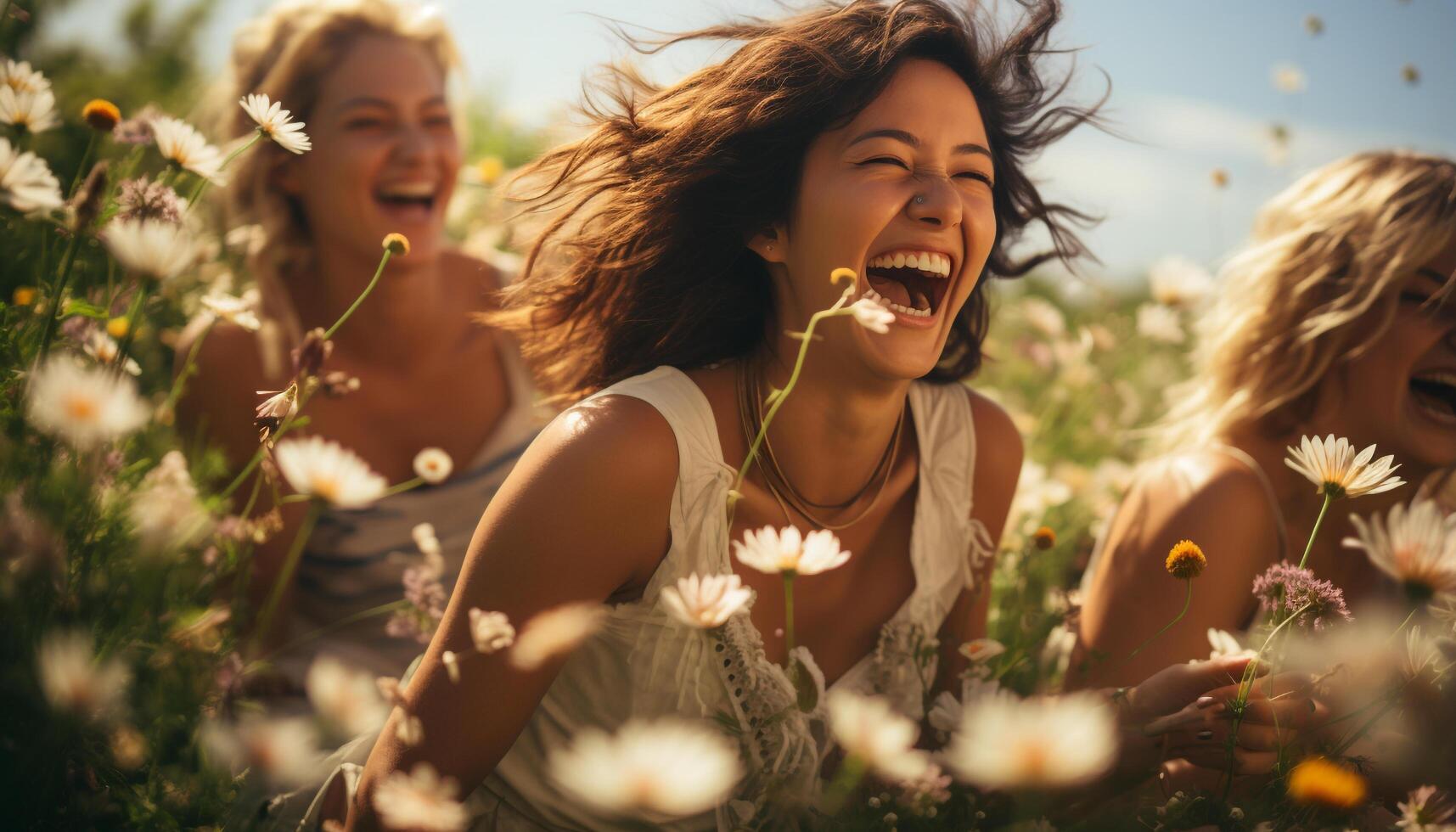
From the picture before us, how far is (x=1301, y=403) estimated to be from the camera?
7.48 ft

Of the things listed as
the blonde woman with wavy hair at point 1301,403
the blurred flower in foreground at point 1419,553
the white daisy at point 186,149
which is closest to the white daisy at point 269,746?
the white daisy at point 186,149

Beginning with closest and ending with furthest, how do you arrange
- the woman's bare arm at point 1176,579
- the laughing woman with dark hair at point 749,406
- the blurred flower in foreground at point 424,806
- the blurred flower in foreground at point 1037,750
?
1. the blurred flower in foreground at point 1037,750
2. the blurred flower in foreground at point 424,806
3. the laughing woman with dark hair at point 749,406
4. the woman's bare arm at point 1176,579

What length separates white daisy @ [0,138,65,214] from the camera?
4.19 feet

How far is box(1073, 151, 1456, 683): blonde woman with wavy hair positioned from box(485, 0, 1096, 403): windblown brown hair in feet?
2.23

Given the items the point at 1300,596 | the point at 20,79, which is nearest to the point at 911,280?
the point at 1300,596

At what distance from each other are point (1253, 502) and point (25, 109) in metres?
2.10

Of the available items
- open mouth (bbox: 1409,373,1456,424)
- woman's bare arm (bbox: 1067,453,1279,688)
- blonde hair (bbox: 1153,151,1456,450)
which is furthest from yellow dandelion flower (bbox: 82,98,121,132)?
open mouth (bbox: 1409,373,1456,424)

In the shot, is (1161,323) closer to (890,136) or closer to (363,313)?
(890,136)

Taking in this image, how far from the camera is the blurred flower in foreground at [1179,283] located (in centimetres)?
307

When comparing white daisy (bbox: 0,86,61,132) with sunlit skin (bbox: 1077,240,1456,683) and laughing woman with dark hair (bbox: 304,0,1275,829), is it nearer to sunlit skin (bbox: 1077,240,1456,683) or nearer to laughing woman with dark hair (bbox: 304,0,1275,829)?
laughing woman with dark hair (bbox: 304,0,1275,829)

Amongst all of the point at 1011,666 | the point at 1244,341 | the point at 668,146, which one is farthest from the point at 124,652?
the point at 1244,341

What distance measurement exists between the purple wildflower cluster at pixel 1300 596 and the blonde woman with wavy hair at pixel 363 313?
6.24 feet

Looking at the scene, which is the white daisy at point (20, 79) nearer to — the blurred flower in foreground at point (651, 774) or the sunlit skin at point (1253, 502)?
the blurred flower in foreground at point (651, 774)

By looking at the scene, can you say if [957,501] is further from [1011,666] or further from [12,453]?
[12,453]
